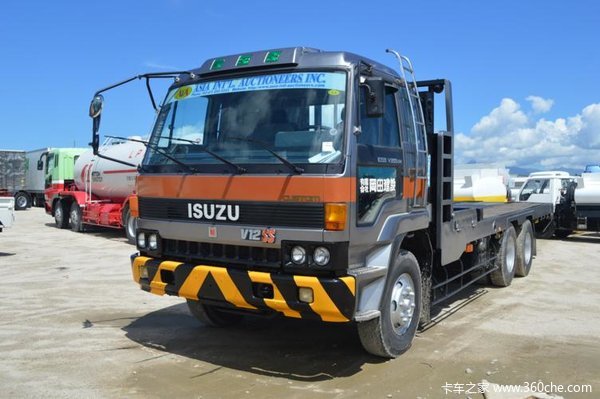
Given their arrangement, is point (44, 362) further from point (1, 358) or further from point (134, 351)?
point (134, 351)

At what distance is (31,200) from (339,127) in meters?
33.5

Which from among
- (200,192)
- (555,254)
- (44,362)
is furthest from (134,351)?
(555,254)

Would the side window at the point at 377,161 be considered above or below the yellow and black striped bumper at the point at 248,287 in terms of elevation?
above

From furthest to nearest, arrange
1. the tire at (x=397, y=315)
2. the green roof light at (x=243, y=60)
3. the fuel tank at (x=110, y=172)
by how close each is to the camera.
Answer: the fuel tank at (x=110, y=172)
the green roof light at (x=243, y=60)
the tire at (x=397, y=315)

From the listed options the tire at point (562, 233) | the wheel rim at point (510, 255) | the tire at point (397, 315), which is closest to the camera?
the tire at point (397, 315)

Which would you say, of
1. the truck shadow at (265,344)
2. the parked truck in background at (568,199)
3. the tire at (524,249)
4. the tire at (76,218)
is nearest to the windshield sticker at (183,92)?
the truck shadow at (265,344)

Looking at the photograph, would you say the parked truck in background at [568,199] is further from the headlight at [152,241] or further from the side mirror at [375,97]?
the headlight at [152,241]

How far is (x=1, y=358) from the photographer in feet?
17.0

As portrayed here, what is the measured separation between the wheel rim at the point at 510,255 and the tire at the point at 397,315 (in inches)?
160

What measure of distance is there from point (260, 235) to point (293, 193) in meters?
0.45

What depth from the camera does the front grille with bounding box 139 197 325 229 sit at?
4.24 m

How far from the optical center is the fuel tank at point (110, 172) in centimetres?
1539

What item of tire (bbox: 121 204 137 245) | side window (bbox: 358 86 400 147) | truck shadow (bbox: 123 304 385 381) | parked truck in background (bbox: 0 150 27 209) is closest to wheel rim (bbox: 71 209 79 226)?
tire (bbox: 121 204 137 245)

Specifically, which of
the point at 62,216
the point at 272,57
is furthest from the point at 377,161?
the point at 62,216
